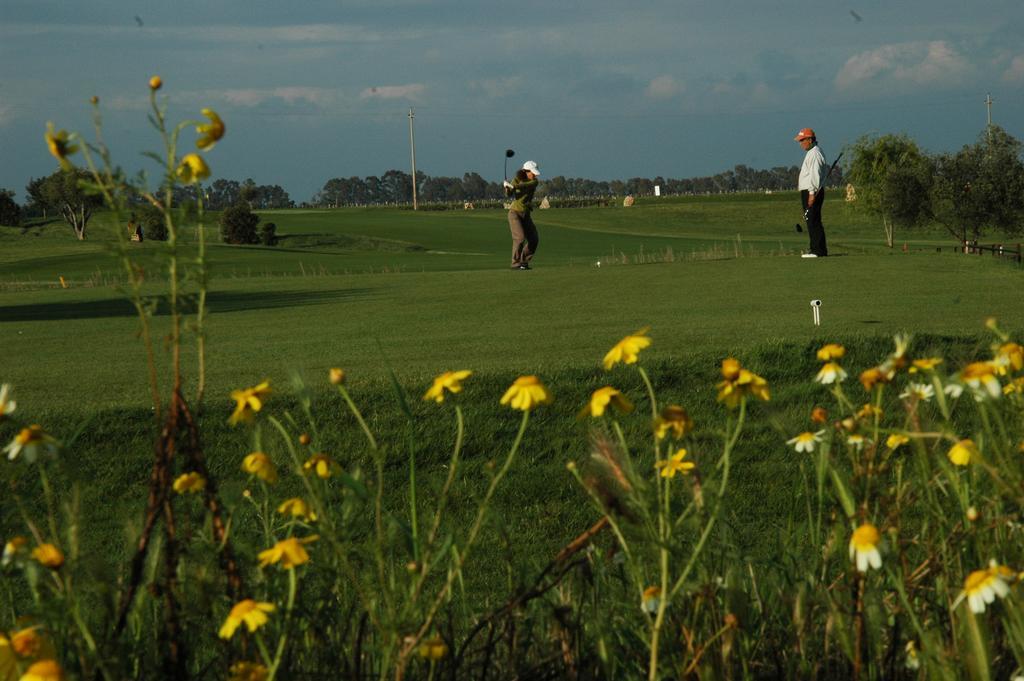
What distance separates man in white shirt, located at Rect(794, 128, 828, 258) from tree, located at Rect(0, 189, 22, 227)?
72.9m

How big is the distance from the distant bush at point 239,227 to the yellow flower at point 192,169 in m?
64.5

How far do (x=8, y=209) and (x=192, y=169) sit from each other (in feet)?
292

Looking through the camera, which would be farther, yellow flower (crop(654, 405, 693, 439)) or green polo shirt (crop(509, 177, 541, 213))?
green polo shirt (crop(509, 177, 541, 213))

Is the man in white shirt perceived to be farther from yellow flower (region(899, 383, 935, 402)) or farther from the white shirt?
yellow flower (region(899, 383, 935, 402))

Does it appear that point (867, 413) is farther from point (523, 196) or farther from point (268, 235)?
point (268, 235)

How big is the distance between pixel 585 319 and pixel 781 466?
6685 mm

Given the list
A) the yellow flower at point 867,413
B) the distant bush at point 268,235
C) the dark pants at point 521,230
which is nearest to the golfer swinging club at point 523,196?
the dark pants at point 521,230

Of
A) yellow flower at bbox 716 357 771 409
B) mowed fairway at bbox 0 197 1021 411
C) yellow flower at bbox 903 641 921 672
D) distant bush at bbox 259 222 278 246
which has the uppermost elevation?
yellow flower at bbox 716 357 771 409

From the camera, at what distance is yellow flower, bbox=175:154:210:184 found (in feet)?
6.20

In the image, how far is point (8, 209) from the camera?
83.9 metres

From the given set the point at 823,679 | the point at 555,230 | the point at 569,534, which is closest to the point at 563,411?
the point at 569,534

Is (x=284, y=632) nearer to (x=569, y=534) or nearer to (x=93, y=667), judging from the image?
(x=93, y=667)

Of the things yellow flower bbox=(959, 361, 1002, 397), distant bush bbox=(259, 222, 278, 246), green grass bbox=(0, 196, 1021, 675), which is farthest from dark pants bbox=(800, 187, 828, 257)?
distant bush bbox=(259, 222, 278, 246)

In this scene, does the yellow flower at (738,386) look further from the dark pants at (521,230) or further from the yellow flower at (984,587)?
the dark pants at (521,230)
